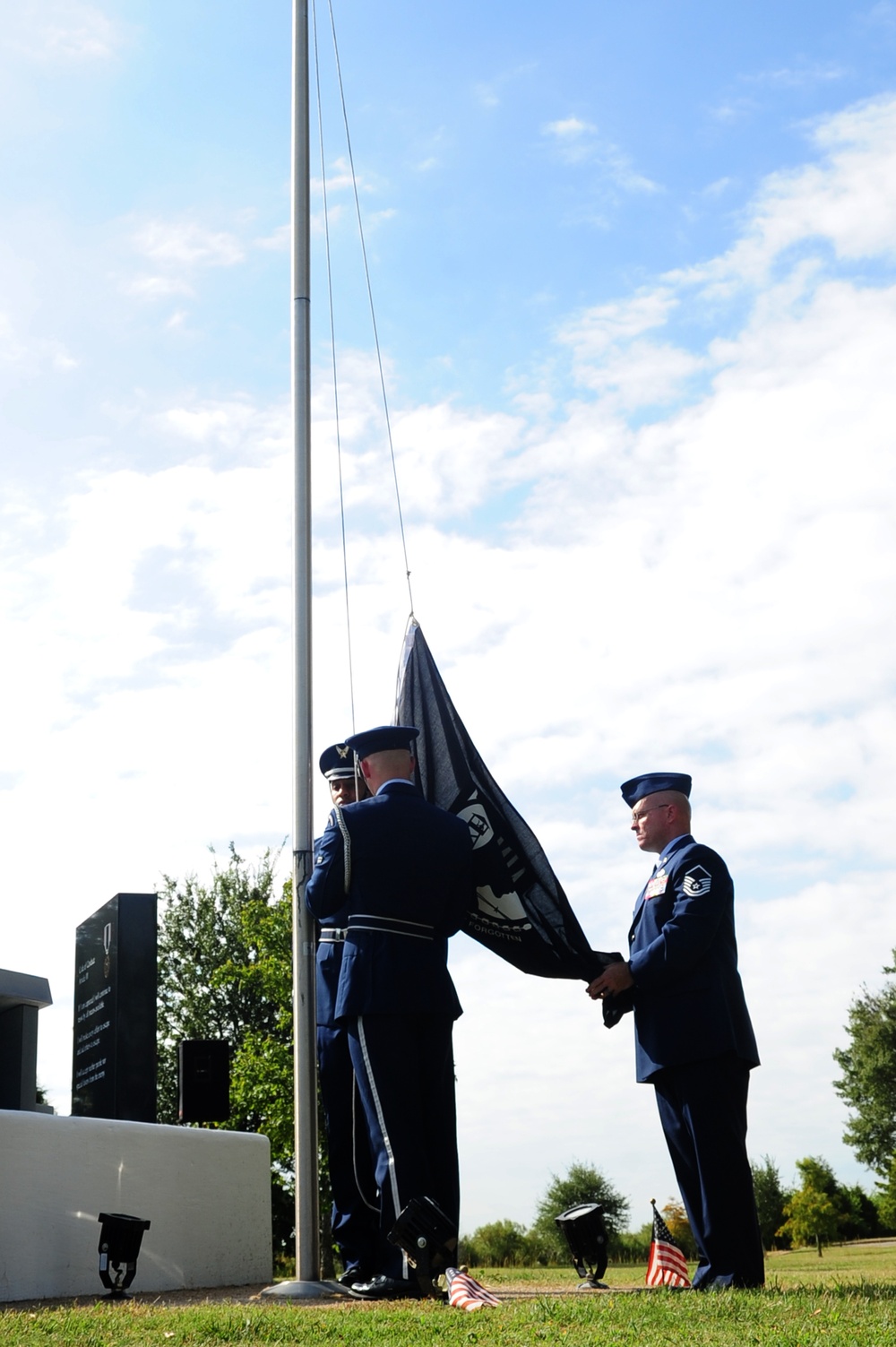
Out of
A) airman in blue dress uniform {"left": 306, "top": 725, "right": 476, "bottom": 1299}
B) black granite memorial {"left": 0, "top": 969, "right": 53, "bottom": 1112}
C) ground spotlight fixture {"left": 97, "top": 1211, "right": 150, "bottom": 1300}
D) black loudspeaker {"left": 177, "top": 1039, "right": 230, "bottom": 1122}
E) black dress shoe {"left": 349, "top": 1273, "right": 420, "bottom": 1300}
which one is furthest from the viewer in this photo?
black loudspeaker {"left": 177, "top": 1039, "right": 230, "bottom": 1122}

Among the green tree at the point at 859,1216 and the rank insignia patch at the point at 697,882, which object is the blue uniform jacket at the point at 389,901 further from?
the green tree at the point at 859,1216

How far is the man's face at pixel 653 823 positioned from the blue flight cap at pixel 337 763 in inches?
60.5

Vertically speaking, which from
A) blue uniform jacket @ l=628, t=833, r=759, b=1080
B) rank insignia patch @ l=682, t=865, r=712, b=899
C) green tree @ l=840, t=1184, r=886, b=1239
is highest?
rank insignia patch @ l=682, t=865, r=712, b=899

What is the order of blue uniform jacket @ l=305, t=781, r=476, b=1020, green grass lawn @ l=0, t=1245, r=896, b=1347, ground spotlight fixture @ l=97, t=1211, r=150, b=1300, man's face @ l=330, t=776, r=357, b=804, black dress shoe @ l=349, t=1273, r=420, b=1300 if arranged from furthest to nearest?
man's face @ l=330, t=776, r=357, b=804, ground spotlight fixture @ l=97, t=1211, r=150, b=1300, blue uniform jacket @ l=305, t=781, r=476, b=1020, black dress shoe @ l=349, t=1273, r=420, b=1300, green grass lawn @ l=0, t=1245, r=896, b=1347

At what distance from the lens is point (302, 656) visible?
6.73 metres

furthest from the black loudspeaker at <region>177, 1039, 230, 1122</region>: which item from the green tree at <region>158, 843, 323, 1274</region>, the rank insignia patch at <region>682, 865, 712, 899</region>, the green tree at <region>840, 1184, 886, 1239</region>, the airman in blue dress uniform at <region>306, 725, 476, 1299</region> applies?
the green tree at <region>840, 1184, 886, 1239</region>

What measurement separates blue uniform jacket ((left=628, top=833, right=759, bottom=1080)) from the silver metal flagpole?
4.85 feet

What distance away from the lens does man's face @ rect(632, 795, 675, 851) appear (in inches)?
236

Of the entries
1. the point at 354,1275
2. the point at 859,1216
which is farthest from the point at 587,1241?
the point at 859,1216

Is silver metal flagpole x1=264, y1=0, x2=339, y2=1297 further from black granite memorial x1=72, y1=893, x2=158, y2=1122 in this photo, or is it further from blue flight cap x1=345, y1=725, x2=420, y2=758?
black granite memorial x1=72, y1=893, x2=158, y2=1122

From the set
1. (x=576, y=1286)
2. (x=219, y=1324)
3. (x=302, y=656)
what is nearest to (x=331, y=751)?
(x=302, y=656)

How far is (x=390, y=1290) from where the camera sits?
5.20m

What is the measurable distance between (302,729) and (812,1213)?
22849 millimetres

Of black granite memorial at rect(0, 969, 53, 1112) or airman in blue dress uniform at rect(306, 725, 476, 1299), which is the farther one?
black granite memorial at rect(0, 969, 53, 1112)
